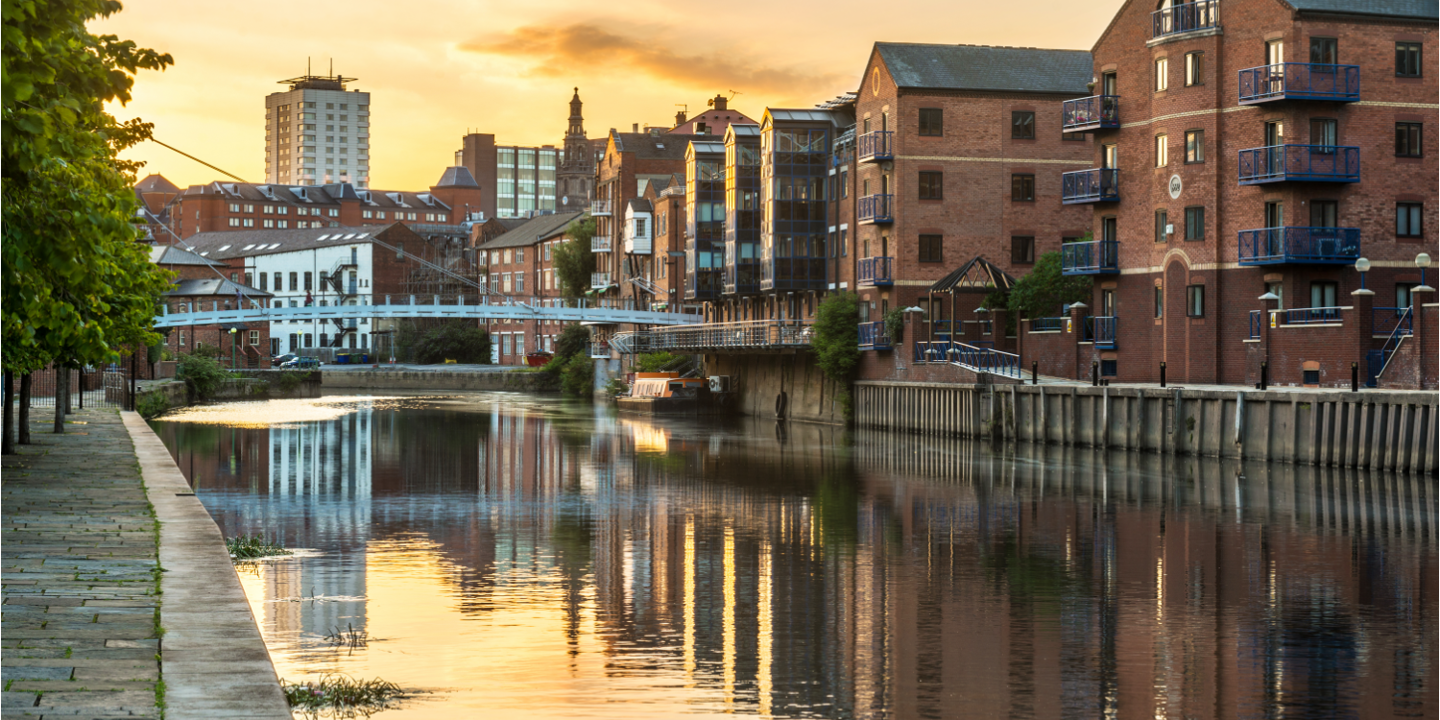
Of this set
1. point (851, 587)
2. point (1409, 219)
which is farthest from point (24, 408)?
point (1409, 219)

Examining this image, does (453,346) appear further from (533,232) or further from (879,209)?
(879,209)

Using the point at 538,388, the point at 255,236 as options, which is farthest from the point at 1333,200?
the point at 255,236

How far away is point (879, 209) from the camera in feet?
207

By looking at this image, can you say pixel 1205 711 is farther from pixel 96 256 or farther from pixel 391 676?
pixel 96 256

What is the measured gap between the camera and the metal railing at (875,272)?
205 feet

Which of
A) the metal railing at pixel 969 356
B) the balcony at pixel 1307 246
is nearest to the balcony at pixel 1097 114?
the balcony at pixel 1307 246

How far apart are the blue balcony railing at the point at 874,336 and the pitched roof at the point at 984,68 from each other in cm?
912

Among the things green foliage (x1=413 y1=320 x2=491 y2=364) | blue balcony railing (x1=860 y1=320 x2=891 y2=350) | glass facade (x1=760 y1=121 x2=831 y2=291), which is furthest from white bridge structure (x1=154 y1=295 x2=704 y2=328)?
blue balcony railing (x1=860 y1=320 x2=891 y2=350)

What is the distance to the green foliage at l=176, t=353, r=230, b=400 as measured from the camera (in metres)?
85.9

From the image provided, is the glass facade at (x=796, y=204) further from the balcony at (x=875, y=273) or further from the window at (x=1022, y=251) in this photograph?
the window at (x=1022, y=251)

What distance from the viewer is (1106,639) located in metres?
15.9

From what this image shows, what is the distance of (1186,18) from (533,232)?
3589 inches

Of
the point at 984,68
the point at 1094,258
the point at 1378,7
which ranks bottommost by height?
the point at 1094,258

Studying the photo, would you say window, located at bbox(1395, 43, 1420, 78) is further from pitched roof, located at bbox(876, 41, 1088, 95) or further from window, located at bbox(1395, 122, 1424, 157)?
pitched roof, located at bbox(876, 41, 1088, 95)
